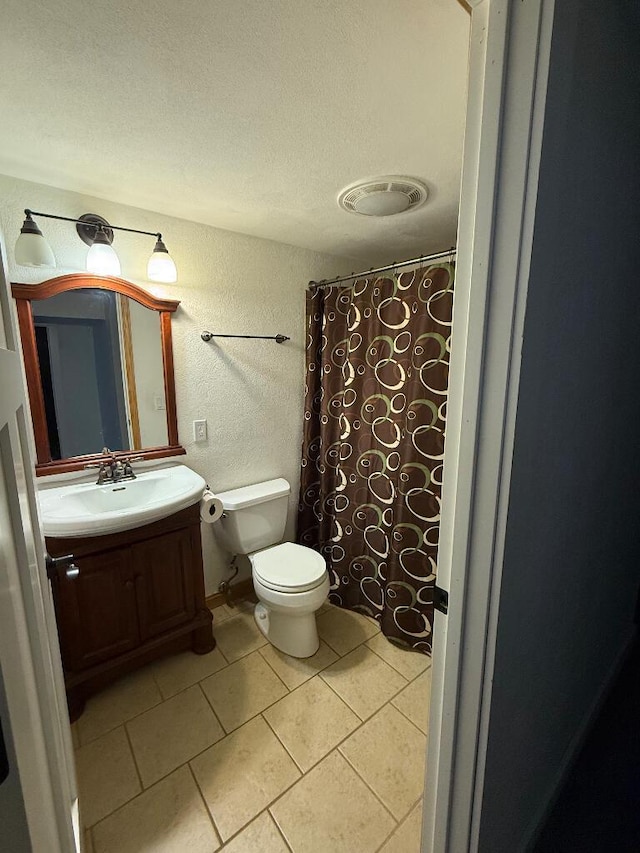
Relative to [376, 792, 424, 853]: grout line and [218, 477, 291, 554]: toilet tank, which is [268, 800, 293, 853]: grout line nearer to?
[376, 792, 424, 853]: grout line

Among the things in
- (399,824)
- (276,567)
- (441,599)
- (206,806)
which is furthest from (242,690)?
(441,599)

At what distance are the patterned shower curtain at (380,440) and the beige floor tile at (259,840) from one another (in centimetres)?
93

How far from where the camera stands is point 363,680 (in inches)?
64.4

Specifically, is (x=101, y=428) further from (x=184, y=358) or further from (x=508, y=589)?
(x=508, y=589)

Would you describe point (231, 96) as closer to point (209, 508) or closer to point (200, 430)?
point (200, 430)

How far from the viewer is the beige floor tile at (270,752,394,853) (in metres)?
1.08

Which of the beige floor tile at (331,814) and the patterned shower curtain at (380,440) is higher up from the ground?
the patterned shower curtain at (380,440)

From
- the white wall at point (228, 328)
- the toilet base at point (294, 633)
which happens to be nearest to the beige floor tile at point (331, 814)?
the toilet base at point (294, 633)

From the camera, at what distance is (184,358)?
1.82m

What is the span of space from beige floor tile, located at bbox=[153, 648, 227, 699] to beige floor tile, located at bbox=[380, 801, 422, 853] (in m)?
0.93

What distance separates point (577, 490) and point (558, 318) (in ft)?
1.59

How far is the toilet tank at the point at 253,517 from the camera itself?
1.90 metres

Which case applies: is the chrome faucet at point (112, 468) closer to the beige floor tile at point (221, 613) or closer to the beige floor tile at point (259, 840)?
the beige floor tile at point (221, 613)

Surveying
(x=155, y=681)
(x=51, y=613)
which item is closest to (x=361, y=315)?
(x=51, y=613)
